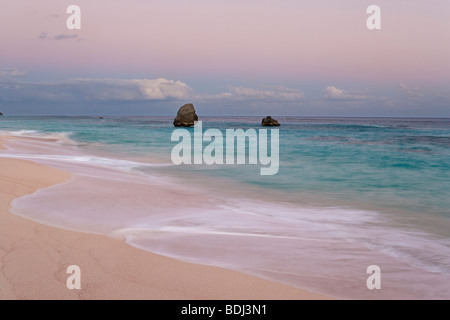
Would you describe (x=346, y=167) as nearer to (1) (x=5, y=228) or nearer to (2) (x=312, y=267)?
(2) (x=312, y=267)

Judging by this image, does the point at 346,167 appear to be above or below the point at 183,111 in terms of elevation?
below

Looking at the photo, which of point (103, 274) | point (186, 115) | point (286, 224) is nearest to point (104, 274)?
point (103, 274)

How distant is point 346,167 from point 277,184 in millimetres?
6909

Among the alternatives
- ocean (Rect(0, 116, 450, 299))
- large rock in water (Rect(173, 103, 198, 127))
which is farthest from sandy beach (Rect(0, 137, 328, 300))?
large rock in water (Rect(173, 103, 198, 127))

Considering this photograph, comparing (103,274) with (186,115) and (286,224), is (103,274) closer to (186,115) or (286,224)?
(286,224)

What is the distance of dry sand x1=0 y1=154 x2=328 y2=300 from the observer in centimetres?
365

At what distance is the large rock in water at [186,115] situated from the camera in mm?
72000

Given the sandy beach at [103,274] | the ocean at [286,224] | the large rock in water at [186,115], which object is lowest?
the ocean at [286,224]

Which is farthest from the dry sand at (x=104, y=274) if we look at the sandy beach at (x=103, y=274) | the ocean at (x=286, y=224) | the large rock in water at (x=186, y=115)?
the large rock in water at (x=186, y=115)

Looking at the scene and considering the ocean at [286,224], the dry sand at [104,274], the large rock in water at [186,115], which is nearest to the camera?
the dry sand at [104,274]

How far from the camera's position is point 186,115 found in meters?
72.0

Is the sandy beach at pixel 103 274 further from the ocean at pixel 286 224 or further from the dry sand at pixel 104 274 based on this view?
the ocean at pixel 286 224

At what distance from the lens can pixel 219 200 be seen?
32.1 feet
